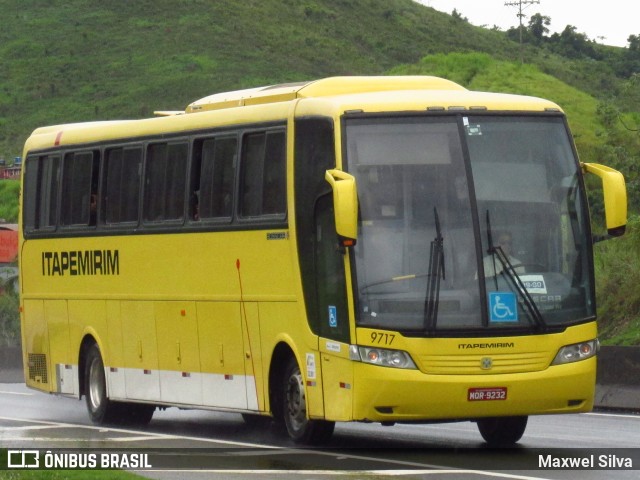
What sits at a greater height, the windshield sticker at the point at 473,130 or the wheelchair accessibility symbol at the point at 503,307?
the windshield sticker at the point at 473,130

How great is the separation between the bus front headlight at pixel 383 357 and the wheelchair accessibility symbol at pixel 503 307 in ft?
2.69

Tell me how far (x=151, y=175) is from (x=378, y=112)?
446 cm

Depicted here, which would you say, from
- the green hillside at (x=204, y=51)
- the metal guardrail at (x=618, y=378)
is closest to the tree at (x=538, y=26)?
the green hillside at (x=204, y=51)

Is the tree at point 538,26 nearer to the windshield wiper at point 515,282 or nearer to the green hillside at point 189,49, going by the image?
the green hillside at point 189,49

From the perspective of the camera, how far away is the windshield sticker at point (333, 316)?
14258mm

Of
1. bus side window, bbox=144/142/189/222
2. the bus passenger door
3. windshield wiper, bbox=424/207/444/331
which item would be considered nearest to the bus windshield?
windshield wiper, bbox=424/207/444/331

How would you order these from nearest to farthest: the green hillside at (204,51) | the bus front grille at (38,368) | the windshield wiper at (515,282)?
the windshield wiper at (515,282)
the bus front grille at (38,368)
the green hillside at (204,51)

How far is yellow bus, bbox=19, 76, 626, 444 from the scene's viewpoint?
1375cm

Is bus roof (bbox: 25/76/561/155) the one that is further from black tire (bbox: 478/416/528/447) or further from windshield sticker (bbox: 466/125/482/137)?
black tire (bbox: 478/416/528/447)

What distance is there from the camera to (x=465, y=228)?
14008mm

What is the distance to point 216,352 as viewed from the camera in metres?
17.0

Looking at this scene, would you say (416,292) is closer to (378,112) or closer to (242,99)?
(378,112)

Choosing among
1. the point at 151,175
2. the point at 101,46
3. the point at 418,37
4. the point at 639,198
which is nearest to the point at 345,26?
the point at 418,37

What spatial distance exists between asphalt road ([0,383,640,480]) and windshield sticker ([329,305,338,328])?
117 cm
